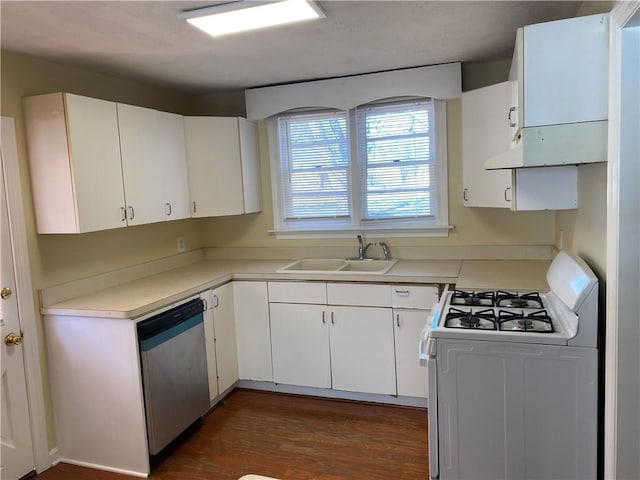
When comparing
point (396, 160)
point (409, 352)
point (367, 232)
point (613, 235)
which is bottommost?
point (409, 352)

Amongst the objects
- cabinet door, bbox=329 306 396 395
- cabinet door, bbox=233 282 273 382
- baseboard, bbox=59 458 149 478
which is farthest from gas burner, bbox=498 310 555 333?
baseboard, bbox=59 458 149 478

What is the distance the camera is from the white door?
248 centimetres

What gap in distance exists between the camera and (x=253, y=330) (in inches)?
137

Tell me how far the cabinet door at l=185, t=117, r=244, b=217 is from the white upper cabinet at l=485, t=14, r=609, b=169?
2.27 metres

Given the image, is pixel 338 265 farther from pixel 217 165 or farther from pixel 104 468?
pixel 104 468

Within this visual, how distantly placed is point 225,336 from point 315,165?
4.92 ft

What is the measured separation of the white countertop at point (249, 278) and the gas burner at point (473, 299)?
0.10 metres

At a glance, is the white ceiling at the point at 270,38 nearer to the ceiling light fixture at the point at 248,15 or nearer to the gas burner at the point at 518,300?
the ceiling light fixture at the point at 248,15

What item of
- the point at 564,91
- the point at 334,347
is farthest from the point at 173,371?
the point at 564,91

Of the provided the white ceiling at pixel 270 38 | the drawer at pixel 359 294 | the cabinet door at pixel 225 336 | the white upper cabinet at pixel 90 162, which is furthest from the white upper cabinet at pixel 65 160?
the drawer at pixel 359 294

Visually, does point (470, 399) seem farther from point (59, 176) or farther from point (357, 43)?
point (59, 176)

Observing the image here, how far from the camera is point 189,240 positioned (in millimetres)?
4055

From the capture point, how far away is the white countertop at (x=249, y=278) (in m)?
2.61

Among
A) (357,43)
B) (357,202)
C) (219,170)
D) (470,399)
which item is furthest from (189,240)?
(470,399)
